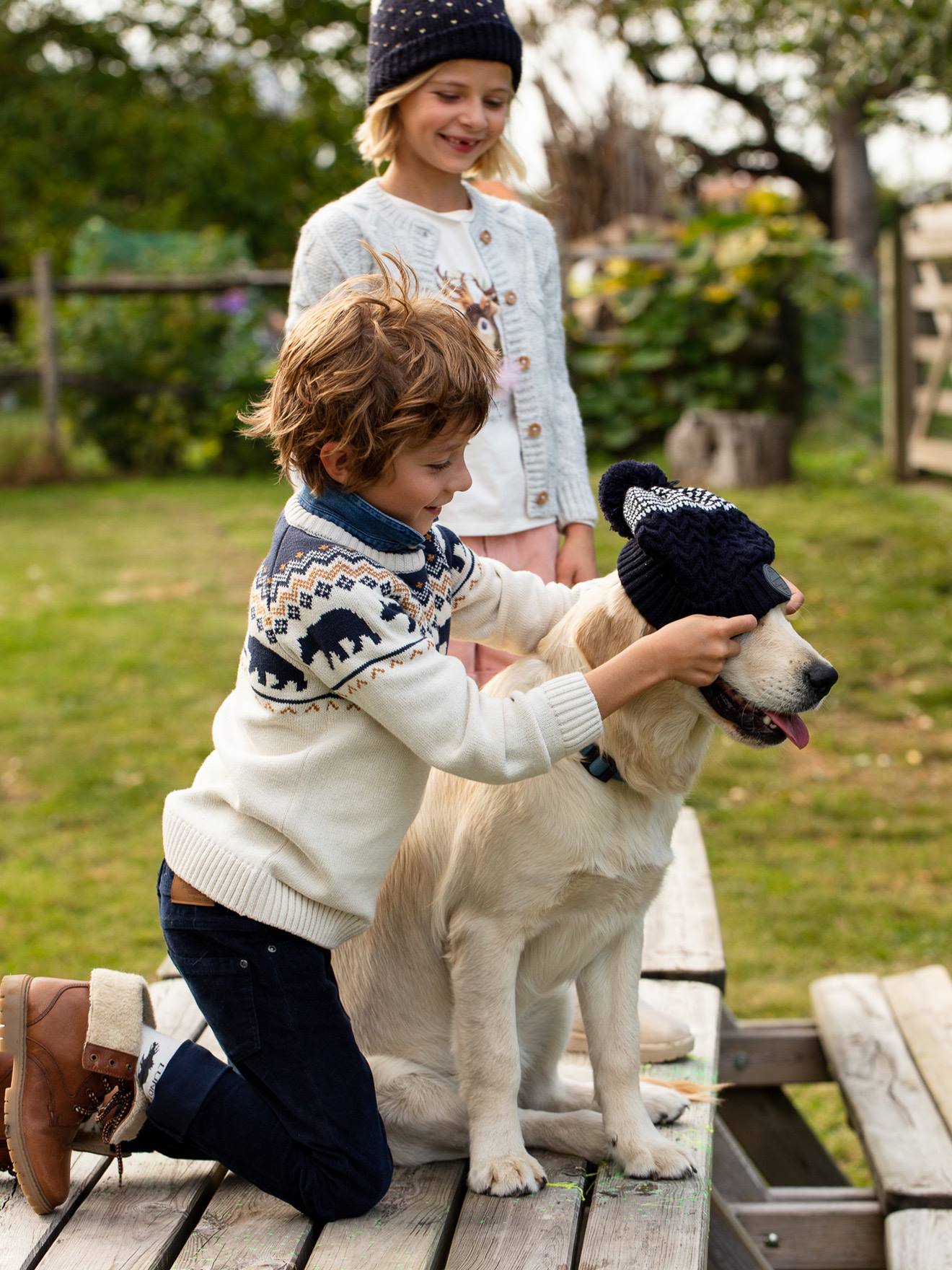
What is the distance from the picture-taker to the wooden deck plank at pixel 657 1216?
1953 millimetres

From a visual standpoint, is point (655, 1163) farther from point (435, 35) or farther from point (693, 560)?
point (435, 35)

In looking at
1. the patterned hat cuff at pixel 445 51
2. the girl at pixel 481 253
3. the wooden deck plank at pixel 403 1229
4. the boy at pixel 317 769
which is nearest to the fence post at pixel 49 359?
the girl at pixel 481 253

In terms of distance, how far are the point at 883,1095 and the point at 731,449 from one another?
6642 millimetres

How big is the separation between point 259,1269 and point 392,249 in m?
1.79

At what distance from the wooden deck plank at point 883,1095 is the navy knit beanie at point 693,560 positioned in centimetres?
131

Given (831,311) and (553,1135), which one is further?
(831,311)

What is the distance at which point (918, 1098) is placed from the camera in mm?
2887

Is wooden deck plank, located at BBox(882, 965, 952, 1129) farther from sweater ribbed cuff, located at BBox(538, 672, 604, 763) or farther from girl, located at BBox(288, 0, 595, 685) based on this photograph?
sweater ribbed cuff, located at BBox(538, 672, 604, 763)

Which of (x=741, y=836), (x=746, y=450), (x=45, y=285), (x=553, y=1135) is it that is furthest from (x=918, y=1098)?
(x=45, y=285)

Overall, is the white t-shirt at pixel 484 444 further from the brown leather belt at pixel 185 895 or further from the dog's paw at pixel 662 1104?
the dog's paw at pixel 662 1104

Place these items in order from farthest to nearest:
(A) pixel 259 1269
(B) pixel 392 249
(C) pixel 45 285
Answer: (C) pixel 45 285 < (B) pixel 392 249 < (A) pixel 259 1269

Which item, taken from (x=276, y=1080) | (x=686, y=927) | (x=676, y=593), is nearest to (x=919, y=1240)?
(x=686, y=927)

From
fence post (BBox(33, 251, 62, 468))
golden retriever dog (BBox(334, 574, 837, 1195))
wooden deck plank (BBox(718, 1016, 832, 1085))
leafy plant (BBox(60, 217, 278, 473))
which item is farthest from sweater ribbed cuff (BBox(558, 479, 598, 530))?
fence post (BBox(33, 251, 62, 468))

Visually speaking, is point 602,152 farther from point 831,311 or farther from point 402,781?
point 402,781
